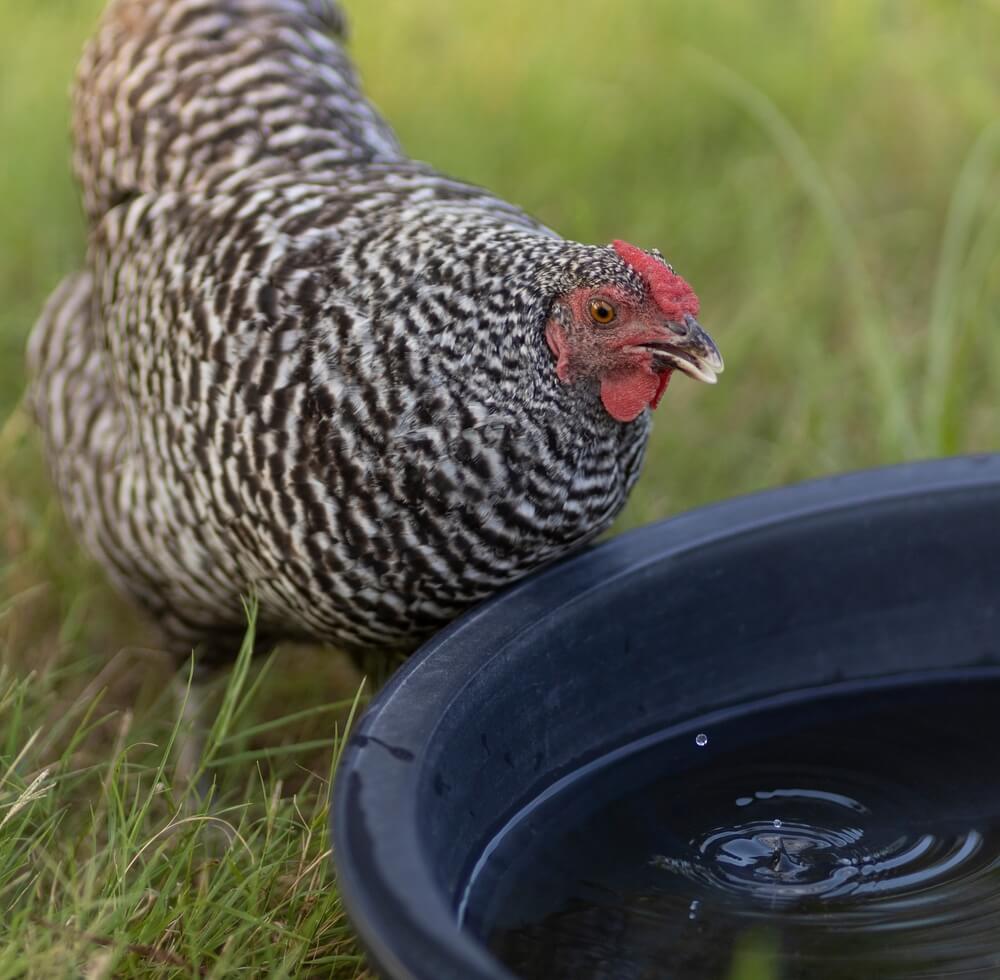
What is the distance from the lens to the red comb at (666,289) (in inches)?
78.2

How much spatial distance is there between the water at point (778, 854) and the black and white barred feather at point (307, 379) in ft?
1.30

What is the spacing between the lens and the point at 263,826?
2.26 m

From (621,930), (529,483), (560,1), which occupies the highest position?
(560,1)

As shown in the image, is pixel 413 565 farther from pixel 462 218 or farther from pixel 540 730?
pixel 462 218

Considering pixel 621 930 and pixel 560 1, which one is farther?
pixel 560 1

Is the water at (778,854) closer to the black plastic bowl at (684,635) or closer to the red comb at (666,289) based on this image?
the black plastic bowl at (684,635)

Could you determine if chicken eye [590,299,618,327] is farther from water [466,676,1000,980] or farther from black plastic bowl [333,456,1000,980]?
water [466,676,1000,980]

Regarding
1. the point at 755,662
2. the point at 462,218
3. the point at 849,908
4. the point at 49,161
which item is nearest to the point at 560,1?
the point at 49,161

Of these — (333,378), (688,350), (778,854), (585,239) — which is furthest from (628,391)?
(585,239)

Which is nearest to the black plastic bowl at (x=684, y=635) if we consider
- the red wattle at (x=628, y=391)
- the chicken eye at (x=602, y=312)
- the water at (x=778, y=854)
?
the water at (x=778, y=854)

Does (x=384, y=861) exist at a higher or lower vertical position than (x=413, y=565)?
lower

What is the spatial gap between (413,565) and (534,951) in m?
0.58

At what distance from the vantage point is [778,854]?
6.48 ft

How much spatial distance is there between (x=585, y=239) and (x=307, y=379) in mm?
1520
